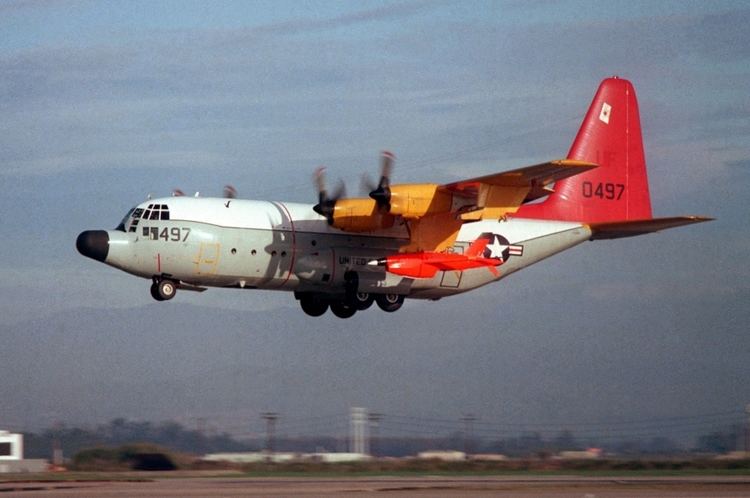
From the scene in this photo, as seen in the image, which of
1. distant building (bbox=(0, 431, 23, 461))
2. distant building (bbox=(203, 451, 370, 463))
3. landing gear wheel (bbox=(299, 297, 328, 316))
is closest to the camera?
landing gear wheel (bbox=(299, 297, 328, 316))

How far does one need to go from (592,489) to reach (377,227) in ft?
27.7

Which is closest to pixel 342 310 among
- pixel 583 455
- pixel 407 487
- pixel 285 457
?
pixel 285 457

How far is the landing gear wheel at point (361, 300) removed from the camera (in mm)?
25958

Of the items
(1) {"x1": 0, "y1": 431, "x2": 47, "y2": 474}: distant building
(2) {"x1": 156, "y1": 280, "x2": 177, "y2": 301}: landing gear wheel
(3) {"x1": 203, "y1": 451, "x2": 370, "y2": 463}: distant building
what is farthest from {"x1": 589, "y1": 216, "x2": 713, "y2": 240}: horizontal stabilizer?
(1) {"x1": 0, "y1": 431, "x2": 47, "y2": 474}: distant building

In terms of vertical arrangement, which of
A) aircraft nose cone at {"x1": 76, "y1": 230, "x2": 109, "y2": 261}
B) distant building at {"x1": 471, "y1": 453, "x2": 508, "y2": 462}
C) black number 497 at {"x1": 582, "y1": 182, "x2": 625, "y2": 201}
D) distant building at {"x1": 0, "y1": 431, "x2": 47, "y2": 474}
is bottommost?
distant building at {"x1": 471, "y1": 453, "x2": 508, "y2": 462}

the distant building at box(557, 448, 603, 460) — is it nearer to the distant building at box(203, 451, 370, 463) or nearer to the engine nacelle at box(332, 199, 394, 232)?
the distant building at box(203, 451, 370, 463)

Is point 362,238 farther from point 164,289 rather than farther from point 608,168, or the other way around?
point 608,168

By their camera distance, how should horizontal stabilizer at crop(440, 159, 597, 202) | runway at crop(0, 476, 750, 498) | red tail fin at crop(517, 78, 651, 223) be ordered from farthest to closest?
red tail fin at crop(517, 78, 651, 223)
horizontal stabilizer at crop(440, 159, 597, 202)
runway at crop(0, 476, 750, 498)

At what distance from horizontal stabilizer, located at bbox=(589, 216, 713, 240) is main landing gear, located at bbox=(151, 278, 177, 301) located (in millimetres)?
10918

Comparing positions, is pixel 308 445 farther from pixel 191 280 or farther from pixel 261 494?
pixel 261 494

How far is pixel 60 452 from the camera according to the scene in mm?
30922

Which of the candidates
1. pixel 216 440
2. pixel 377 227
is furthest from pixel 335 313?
pixel 216 440

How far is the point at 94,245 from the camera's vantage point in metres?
24.0

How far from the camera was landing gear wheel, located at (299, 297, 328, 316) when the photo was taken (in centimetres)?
2718
